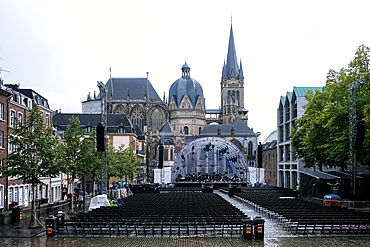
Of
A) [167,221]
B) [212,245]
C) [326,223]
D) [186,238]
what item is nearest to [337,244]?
[326,223]

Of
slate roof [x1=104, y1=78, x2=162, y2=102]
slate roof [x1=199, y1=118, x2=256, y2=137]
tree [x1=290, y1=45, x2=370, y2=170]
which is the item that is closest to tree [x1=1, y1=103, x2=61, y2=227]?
tree [x1=290, y1=45, x2=370, y2=170]

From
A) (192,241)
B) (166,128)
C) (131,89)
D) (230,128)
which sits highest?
(131,89)

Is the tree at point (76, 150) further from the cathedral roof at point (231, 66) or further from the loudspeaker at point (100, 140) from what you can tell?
the cathedral roof at point (231, 66)

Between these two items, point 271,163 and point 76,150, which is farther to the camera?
point 271,163

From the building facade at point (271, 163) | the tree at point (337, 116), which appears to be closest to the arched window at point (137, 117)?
the building facade at point (271, 163)

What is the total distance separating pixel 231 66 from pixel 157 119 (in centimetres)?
3844

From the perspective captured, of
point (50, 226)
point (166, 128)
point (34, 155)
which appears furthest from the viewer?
point (166, 128)

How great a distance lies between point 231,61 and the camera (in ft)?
479

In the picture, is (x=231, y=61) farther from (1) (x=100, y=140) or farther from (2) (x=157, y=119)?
(1) (x=100, y=140)

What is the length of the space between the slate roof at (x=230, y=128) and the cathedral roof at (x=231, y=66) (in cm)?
2715

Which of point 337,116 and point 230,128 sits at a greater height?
point 230,128

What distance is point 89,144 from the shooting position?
107ft

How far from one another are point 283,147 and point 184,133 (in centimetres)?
6273

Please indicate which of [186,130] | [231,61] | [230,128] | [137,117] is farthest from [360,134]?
[231,61]
